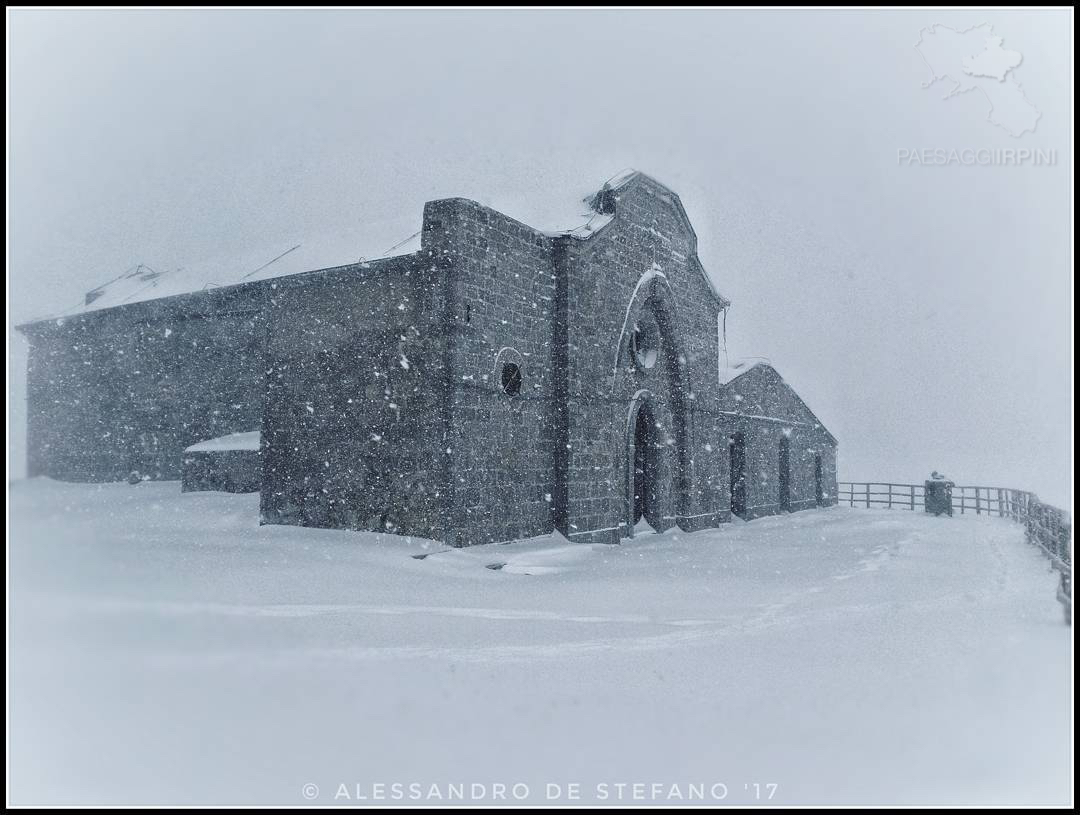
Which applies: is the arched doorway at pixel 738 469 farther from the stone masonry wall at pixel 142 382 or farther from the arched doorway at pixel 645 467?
the stone masonry wall at pixel 142 382

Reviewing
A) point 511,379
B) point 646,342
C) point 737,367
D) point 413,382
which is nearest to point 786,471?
point 737,367

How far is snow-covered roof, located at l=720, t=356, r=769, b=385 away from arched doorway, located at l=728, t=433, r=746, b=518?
1.55 metres

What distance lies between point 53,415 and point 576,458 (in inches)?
262

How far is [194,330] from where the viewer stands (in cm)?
1030

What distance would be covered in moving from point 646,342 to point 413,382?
5.51 metres

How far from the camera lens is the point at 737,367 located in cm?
1845

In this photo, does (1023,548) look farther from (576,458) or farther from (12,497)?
(12,497)

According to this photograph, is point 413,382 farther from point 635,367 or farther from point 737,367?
point 737,367

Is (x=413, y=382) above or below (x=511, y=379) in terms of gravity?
below

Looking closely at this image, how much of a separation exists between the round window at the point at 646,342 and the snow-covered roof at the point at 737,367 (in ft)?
13.0

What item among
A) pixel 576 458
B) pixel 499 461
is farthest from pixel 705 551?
pixel 499 461

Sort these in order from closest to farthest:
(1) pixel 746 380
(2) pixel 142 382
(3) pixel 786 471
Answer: (2) pixel 142 382 → (1) pixel 746 380 → (3) pixel 786 471

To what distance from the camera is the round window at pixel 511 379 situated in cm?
1034

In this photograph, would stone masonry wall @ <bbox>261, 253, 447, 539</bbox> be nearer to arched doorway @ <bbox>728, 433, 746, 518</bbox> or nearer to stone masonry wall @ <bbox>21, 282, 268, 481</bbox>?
stone masonry wall @ <bbox>21, 282, 268, 481</bbox>
